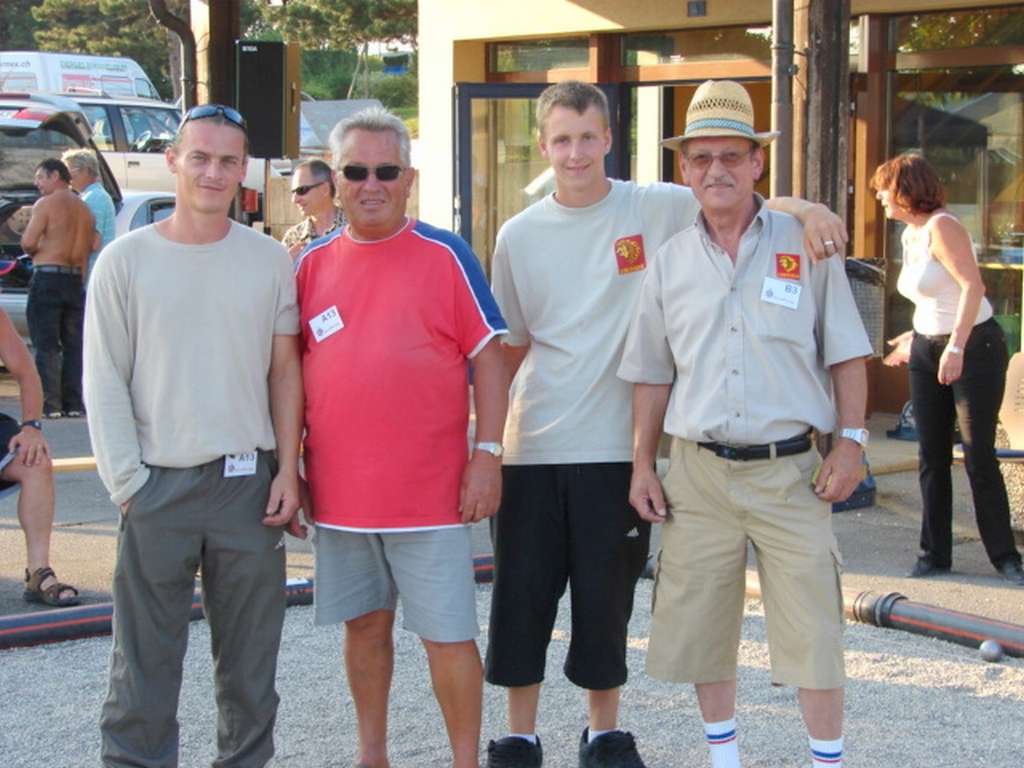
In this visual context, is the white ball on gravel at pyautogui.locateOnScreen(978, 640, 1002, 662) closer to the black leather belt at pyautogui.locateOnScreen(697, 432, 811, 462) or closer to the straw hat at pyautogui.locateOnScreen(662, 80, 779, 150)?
the black leather belt at pyautogui.locateOnScreen(697, 432, 811, 462)

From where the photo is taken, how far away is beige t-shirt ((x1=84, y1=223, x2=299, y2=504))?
380 cm

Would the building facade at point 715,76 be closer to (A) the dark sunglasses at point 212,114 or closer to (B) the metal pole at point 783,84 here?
(B) the metal pole at point 783,84

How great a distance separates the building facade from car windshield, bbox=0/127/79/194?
440 centimetres

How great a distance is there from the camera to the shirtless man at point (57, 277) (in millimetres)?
11664

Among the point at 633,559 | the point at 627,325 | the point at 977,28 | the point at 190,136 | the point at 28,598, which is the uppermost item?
the point at 977,28

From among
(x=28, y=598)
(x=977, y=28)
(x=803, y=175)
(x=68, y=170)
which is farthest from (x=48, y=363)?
(x=977, y=28)

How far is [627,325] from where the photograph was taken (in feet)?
13.8

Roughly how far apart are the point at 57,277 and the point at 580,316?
27.8ft

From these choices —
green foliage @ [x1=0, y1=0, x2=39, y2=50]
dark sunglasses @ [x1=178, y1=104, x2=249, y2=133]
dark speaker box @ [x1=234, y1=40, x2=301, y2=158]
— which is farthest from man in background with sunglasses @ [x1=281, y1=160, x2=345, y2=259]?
green foliage @ [x1=0, y1=0, x2=39, y2=50]

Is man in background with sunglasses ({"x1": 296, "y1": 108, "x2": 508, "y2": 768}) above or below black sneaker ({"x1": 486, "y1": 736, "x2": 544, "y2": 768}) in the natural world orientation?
above

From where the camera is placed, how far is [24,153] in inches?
594

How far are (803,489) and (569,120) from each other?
3.92 feet

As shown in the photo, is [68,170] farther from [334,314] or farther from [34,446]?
[334,314]

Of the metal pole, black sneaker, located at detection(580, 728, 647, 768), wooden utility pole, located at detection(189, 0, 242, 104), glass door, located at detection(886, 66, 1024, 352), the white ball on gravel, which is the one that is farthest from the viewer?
glass door, located at detection(886, 66, 1024, 352)
